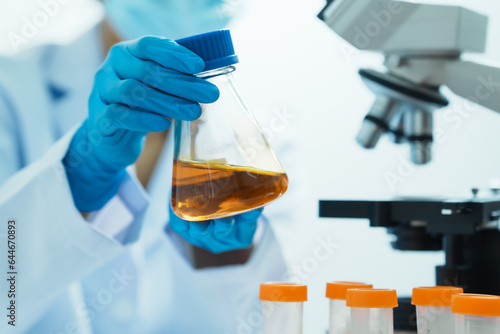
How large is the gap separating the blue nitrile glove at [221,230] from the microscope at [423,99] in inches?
6.5

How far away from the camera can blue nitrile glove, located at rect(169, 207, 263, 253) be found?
906 mm

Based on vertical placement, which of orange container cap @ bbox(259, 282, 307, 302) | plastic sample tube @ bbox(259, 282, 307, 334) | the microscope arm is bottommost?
plastic sample tube @ bbox(259, 282, 307, 334)

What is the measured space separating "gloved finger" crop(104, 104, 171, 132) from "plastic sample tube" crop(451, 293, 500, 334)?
0.45 metres

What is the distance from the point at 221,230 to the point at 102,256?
0.23 meters

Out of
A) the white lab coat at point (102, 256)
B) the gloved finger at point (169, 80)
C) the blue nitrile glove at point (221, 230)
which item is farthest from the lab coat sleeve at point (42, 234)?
the gloved finger at point (169, 80)

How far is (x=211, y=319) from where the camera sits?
1.16 meters

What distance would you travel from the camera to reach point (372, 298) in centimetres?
62

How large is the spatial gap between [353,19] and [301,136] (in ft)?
2.44

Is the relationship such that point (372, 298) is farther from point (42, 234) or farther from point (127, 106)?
point (42, 234)

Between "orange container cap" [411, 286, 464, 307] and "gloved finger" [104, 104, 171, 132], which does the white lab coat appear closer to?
"gloved finger" [104, 104, 171, 132]

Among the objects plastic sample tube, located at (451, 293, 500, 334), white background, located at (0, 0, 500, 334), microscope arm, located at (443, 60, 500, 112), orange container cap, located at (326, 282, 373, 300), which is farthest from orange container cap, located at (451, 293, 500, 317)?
white background, located at (0, 0, 500, 334)

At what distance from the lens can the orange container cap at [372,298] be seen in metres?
0.62

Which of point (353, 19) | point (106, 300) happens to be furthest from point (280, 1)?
point (106, 300)

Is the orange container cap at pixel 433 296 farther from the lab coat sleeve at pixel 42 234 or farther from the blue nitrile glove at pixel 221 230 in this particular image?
the lab coat sleeve at pixel 42 234
